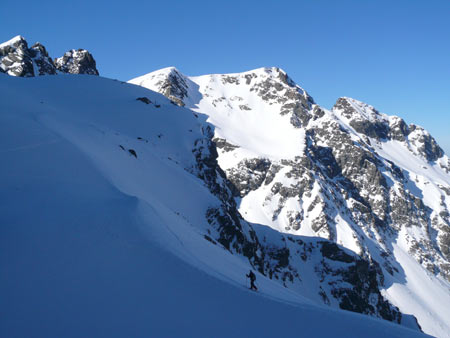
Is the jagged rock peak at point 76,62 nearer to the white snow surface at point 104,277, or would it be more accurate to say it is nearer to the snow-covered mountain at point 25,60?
the snow-covered mountain at point 25,60

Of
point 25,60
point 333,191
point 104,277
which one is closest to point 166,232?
point 104,277

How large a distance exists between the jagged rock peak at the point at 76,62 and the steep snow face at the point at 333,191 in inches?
1828

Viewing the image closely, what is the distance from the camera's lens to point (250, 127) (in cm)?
18562

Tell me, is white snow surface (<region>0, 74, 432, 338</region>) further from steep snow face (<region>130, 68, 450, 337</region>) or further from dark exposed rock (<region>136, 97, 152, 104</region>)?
steep snow face (<region>130, 68, 450, 337</region>)

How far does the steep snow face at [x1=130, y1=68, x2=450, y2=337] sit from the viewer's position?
5079 inches

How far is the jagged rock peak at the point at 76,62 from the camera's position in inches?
4381

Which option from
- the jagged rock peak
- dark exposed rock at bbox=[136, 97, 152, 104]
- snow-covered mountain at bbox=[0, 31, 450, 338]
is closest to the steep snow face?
snow-covered mountain at bbox=[0, 31, 450, 338]

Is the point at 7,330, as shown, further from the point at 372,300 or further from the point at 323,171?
the point at 323,171

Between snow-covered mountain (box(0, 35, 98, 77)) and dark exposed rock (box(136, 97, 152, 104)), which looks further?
snow-covered mountain (box(0, 35, 98, 77))

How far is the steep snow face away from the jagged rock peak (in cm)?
4643

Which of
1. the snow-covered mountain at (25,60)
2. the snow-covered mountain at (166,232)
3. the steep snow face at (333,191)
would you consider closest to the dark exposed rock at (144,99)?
the snow-covered mountain at (166,232)

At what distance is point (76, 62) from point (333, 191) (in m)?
144

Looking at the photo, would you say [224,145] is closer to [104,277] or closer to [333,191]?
[333,191]

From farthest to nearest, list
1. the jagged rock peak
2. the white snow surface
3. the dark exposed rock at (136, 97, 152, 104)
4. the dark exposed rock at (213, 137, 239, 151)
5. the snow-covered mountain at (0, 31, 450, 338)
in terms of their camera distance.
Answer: the dark exposed rock at (213, 137, 239, 151)
the jagged rock peak
the dark exposed rock at (136, 97, 152, 104)
the snow-covered mountain at (0, 31, 450, 338)
the white snow surface
